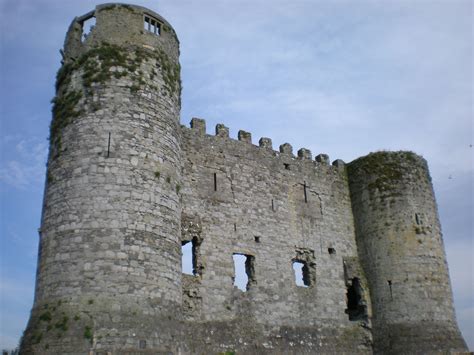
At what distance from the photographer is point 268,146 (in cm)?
1998

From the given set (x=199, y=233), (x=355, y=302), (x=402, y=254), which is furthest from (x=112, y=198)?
(x=402, y=254)

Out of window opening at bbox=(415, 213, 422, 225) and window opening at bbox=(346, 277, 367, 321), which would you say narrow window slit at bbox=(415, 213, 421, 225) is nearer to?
window opening at bbox=(415, 213, 422, 225)

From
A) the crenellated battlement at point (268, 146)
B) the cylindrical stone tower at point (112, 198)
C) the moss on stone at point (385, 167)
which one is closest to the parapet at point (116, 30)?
the cylindrical stone tower at point (112, 198)

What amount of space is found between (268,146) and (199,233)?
5029 mm

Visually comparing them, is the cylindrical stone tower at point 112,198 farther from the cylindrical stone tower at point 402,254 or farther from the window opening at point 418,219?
the window opening at point 418,219

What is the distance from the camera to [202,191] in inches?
679

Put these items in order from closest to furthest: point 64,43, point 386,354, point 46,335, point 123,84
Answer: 1. point 46,335
2. point 123,84
3. point 64,43
4. point 386,354

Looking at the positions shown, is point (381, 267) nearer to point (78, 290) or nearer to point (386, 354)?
point (386, 354)

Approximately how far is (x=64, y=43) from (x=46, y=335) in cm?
810

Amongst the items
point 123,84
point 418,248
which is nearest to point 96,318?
point 123,84

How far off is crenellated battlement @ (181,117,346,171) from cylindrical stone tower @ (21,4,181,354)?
2913mm

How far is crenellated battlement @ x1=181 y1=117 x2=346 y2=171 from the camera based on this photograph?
18.2 meters

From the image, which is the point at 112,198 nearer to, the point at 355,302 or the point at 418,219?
the point at 355,302

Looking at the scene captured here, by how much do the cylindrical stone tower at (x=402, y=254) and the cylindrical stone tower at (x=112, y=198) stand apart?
9144 millimetres
